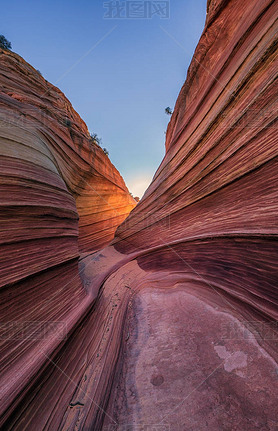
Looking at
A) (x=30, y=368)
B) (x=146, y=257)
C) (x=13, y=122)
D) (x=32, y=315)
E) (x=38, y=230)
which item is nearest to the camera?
(x=30, y=368)

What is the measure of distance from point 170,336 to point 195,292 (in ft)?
2.18

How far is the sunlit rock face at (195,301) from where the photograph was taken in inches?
41.1

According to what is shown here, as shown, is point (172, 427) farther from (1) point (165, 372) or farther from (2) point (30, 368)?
(2) point (30, 368)

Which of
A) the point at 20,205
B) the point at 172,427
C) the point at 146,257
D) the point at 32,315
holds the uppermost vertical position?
the point at 20,205

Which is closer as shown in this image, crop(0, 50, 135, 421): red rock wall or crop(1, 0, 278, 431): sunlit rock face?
crop(1, 0, 278, 431): sunlit rock face

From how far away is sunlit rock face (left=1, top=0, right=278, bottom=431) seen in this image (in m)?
1.04

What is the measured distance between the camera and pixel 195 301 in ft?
6.25

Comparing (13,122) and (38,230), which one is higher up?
(13,122)

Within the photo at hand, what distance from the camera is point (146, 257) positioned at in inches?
133

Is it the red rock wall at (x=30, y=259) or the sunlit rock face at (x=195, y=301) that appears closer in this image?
the sunlit rock face at (x=195, y=301)

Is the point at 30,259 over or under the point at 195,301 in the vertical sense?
over

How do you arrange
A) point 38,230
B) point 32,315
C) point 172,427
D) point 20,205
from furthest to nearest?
point 38,230, point 20,205, point 32,315, point 172,427

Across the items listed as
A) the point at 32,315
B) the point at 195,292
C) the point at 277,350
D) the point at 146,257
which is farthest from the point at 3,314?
the point at 146,257

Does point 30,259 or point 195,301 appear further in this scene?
point 195,301
